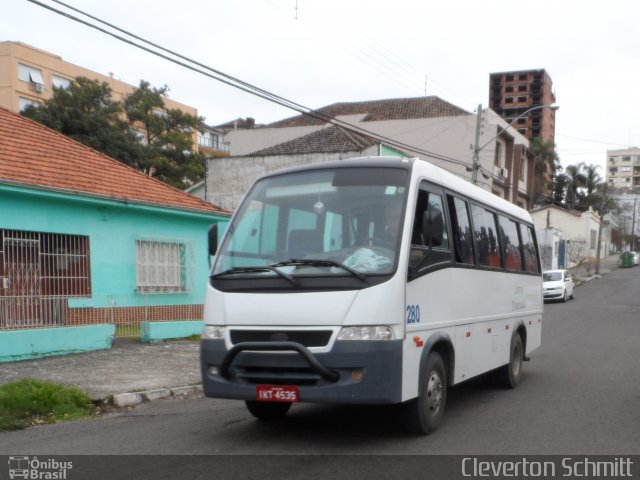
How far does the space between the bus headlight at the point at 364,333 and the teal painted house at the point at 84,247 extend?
25.4ft

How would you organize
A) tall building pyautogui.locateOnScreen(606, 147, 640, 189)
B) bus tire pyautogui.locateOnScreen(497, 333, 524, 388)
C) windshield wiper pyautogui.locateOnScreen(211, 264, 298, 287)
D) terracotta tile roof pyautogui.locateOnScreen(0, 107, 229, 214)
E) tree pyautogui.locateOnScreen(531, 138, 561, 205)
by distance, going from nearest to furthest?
windshield wiper pyautogui.locateOnScreen(211, 264, 298, 287) < bus tire pyautogui.locateOnScreen(497, 333, 524, 388) < terracotta tile roof pyautogui.locateOnScreen(0, 107, 229, 214) < tree pyautogui.locateOnScreen(531, 138, 561, 205) < tall building pyautogui.locateOnScreen(606, 147, 640, 189)

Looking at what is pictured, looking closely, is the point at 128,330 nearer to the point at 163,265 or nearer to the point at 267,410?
the point at 163,265

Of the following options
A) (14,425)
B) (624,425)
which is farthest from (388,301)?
(14,425)

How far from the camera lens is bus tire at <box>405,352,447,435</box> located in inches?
257

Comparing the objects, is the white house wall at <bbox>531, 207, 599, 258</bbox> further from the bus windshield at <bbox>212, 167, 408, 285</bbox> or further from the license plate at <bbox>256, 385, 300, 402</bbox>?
the license plate at <bbox>256, 385, 300, 402</bbox>

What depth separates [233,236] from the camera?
7.04 m

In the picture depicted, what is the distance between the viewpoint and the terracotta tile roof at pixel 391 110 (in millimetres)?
46031

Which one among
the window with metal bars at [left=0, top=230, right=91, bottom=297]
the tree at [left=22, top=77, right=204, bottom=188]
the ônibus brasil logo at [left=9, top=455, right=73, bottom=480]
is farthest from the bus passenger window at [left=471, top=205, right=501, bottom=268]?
the tree at [left=22, top=77, right=204, bottom=188]

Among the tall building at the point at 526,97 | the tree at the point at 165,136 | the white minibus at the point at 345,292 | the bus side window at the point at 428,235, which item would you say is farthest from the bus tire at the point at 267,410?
the tall building at the point at 526,97

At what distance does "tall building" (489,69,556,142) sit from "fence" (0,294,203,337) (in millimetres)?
111890

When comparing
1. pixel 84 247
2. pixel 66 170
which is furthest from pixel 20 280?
pixel 66 170

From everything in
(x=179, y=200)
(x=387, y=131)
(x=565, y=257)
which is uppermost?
(x=387, y=131)

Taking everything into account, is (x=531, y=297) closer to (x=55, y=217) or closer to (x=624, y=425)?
(x=624, y=425)

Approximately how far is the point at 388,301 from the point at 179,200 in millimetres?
12301
